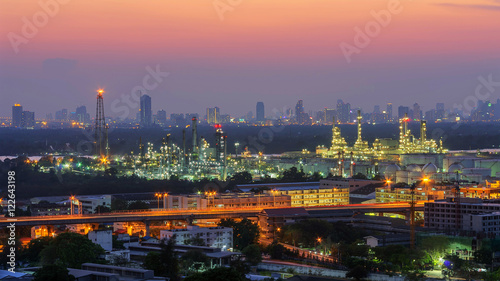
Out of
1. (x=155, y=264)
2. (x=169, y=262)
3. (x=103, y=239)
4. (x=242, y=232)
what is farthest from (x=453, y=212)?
(x=155, y=264)

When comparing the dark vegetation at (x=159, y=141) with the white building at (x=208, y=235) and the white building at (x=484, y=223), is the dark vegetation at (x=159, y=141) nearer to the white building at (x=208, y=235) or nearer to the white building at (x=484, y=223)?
the white building at (x=208, y=235)

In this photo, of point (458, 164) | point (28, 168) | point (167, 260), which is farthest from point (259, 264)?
point (28, 168)

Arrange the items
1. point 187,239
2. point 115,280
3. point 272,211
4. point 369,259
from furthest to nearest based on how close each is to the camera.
→ point 272,211 → point 187,239 → point 369,259 → point 115,280

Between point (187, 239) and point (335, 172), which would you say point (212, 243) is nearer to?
point (187, 239)

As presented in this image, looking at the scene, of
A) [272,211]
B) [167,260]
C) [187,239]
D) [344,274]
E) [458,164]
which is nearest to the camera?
[167,260]

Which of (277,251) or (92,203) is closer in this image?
(277,251)

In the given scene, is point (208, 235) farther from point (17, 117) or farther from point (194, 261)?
point (17, 117)

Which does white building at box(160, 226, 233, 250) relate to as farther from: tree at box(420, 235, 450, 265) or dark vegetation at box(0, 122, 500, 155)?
dark vegetation at box(0, 122, 500, 155)
